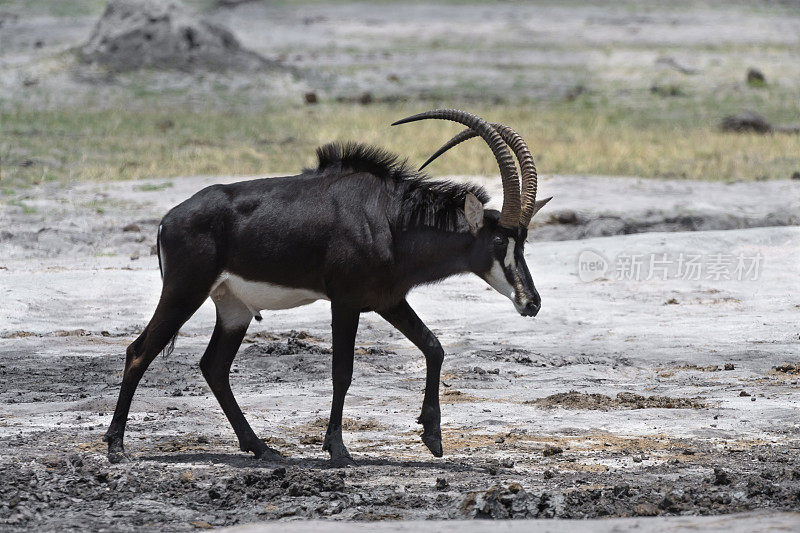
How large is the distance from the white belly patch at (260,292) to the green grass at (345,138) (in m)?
12.6

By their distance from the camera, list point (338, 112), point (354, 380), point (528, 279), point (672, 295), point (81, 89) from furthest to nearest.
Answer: point (81, 89), point (338, 112), point (672, 295), point (354, 380), point (528, 279)

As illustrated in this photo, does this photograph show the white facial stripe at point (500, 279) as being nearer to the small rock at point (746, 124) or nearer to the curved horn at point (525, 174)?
the curved horn at point (525, 174)

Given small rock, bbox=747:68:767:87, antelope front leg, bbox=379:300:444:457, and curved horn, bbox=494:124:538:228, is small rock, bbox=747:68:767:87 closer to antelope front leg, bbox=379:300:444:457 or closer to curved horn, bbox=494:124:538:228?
curved horn, bbox=494:124:538:228

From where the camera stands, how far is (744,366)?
445 inches

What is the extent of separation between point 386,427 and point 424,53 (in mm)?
38327

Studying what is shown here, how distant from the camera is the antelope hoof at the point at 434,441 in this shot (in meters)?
8.31

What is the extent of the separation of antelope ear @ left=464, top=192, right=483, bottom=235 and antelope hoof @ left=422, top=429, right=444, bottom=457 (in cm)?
138

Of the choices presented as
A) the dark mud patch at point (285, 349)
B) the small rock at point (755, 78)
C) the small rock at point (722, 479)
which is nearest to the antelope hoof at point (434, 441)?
the small rock at point (722, 479)

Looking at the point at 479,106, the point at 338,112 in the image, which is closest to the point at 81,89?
the point at 338,112

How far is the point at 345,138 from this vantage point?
26250 millimetres

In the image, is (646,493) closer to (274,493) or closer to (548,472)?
(548,472)

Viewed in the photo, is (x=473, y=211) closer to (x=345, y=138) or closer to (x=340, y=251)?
(x=340, y=251)

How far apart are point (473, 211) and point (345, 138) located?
18.2 meters

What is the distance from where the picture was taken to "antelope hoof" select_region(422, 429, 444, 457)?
831 centimetres
